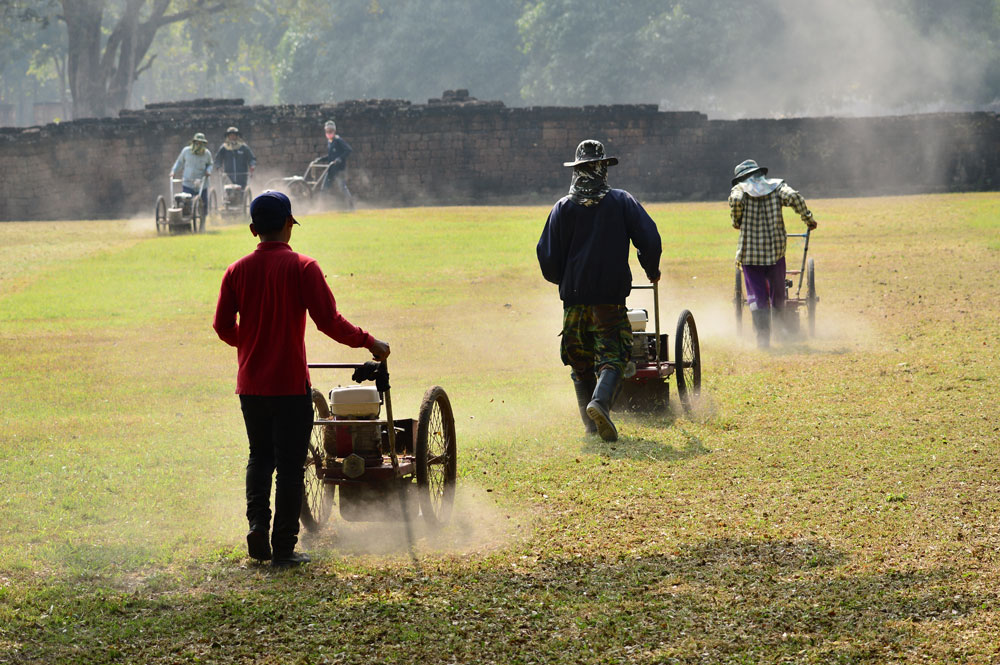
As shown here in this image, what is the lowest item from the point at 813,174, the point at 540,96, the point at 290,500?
the point at 290,500

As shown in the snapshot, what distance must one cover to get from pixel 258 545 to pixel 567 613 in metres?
1.37

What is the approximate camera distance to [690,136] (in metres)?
31.8

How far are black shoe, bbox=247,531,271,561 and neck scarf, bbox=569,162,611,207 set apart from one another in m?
3.00

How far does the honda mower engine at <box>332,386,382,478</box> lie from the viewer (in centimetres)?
533

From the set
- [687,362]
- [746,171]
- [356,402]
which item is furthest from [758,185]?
[356,402]

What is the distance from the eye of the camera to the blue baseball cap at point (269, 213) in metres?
4.98

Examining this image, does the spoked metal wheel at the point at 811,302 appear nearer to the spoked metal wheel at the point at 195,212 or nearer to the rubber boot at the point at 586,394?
the rubber boot at the point at 586,394

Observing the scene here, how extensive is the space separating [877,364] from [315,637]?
20.3 ft

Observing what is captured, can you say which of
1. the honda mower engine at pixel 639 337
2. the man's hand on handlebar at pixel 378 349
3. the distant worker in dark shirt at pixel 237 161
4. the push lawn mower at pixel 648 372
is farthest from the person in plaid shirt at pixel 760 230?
the distant worker in dark shirt at pixel 237 161

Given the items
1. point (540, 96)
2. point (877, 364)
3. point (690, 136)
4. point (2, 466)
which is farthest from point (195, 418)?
point (540, 96)

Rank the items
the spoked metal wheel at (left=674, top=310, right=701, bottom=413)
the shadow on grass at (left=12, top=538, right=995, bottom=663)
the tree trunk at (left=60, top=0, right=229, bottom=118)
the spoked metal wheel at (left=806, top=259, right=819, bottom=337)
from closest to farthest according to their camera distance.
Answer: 1. the shadow on grass at (left=12, top=538, right=995, bottom=663)
2. the spoked metal wheel at (left=674, top=310, right=701, bottom=413)
3. the spoked metal wheel at (left=806, top=259, right=819, bottom=337)
4. the tree trunk at (left=60, top=0, right=229, bottom=118)

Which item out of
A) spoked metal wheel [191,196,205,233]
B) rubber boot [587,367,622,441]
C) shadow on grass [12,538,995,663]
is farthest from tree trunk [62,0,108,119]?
shadow on grass [12,538,995,663]

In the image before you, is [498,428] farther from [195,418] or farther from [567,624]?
[567,624]

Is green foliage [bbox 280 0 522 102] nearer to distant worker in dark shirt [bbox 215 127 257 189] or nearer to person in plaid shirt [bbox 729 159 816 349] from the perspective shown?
distant worker in dark shirt [bbox 215 127 257 189]
